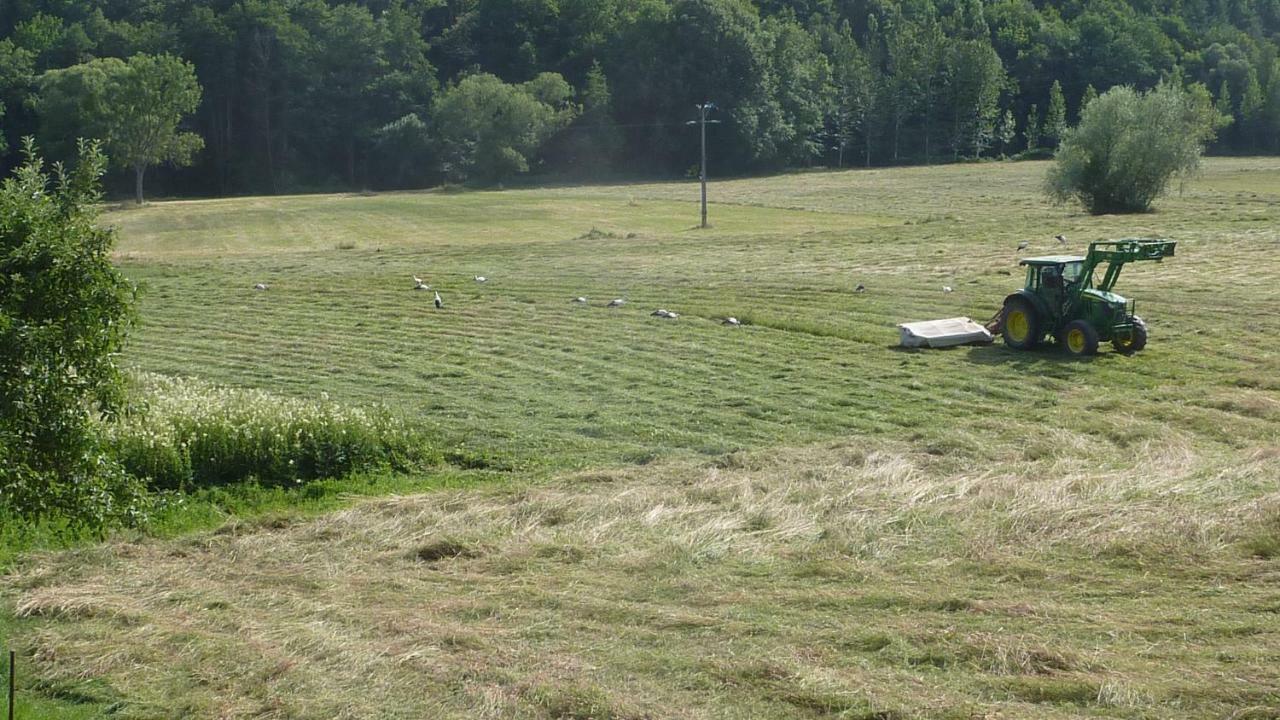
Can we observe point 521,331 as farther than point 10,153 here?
No

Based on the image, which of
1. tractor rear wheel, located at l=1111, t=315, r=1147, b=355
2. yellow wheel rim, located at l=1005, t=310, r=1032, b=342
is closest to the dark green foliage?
yellow wheel rim, located at l=1005, t=310, r=1032, b=342

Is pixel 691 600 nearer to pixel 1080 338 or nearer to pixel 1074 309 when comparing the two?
pixel 1080 338

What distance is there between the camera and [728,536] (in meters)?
11.3

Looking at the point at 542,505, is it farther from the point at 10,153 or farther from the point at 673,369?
the point at 10,153

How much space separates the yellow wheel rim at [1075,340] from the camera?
2128 centimetres

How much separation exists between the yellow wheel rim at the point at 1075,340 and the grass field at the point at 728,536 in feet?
1.33

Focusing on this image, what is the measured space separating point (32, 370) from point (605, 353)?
47.2 ft

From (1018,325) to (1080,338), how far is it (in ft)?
4.09

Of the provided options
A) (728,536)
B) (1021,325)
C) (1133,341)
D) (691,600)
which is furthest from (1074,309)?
(691,600)

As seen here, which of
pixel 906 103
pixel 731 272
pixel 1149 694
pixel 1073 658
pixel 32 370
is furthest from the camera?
pixel 906 103

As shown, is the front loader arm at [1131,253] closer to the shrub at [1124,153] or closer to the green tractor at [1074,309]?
the green tractor at [1074,309]

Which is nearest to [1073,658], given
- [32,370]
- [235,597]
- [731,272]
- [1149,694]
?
[1149,694]

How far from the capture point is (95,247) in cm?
992

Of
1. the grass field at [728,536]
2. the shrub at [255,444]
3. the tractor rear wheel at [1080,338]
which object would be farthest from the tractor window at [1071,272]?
the shrub at [255,444]
